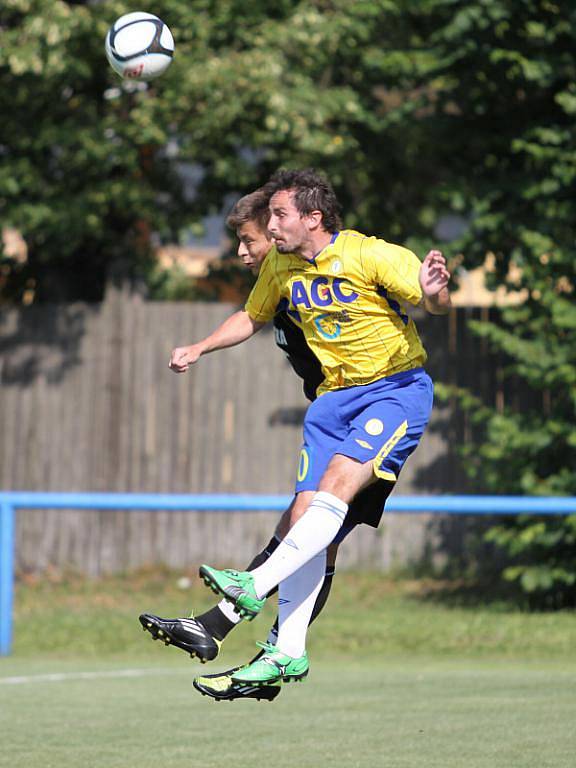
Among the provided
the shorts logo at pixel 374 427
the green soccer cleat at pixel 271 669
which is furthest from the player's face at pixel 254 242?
the green soccer cleat at pixel 271 669

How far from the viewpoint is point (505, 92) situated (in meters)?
13.3

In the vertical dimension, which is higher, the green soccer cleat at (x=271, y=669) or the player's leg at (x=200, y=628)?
the player's leg at (x=200, y=628)

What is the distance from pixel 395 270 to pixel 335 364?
21.9 inches

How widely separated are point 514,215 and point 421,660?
4.52 meters

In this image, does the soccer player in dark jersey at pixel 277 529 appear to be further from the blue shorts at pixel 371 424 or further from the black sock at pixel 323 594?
the blue shorts at pixel 371 424

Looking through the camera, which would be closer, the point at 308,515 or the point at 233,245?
the point at 308,515

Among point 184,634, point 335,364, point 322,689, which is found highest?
point 335,364

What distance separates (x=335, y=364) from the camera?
631 cm

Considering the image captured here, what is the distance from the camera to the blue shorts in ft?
19.9

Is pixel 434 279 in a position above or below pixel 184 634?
above

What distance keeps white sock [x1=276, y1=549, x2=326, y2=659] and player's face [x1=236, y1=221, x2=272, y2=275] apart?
4.81 ft

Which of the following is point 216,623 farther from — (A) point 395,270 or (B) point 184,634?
(A) point 395,270

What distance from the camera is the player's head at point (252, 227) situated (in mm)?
6664

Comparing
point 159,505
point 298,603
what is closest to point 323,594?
point 298,603
